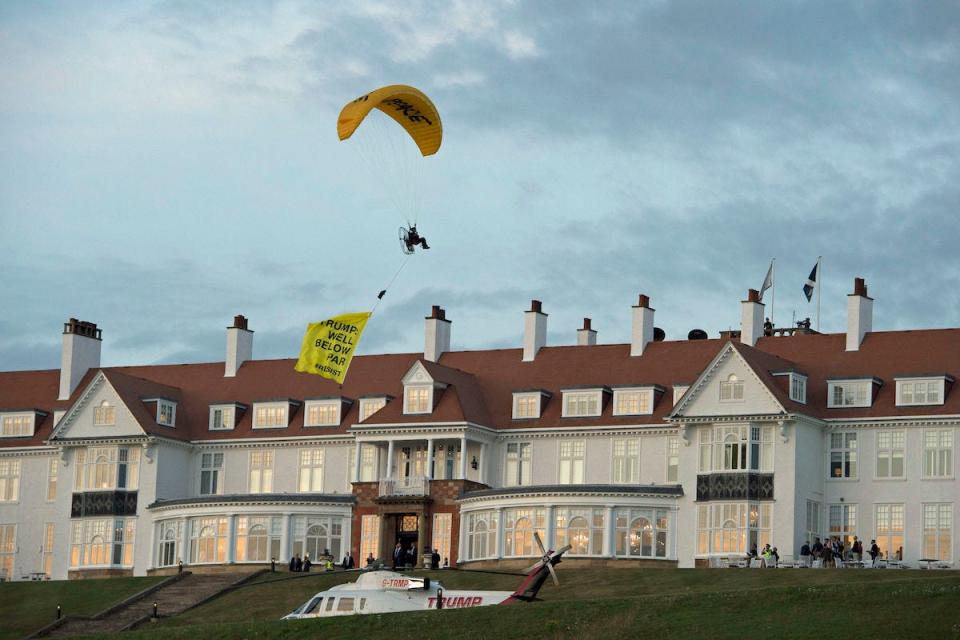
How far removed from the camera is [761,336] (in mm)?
98000

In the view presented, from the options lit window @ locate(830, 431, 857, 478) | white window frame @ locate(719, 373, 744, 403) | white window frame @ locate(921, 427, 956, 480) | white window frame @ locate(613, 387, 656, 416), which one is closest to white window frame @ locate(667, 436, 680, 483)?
white window frame @ locate(613, 387, 656, 416)

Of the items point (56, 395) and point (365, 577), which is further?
point (56, 395)

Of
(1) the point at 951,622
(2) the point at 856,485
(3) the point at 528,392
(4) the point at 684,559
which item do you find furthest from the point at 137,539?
(1) the point at 951,622

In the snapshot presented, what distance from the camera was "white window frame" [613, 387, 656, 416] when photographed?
95812mm

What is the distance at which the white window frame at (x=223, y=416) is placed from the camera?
344 feet

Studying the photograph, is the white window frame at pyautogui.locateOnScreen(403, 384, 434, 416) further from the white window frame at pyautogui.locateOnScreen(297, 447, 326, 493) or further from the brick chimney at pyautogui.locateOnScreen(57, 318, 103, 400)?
the brick chimney at pyautogui.locateOnScreen(57, 318, 103, 400)

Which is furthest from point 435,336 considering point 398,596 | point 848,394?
point 398,596

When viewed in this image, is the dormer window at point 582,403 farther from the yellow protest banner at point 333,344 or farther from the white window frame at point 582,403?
the yellow protest banner at point 333,344

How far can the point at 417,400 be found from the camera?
98.3 meters

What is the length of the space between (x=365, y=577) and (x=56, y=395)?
142 feet

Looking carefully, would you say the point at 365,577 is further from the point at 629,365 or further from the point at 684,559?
the point at 629,365

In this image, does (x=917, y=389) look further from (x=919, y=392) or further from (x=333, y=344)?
(x=333, y=344)

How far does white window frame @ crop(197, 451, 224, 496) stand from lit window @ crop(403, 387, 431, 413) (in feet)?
37.7

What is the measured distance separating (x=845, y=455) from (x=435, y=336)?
22.9m
